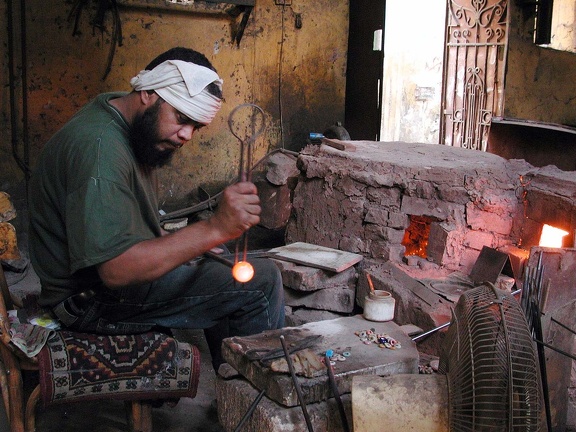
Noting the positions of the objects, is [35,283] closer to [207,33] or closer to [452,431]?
[207,33]

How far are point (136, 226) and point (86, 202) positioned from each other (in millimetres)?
223

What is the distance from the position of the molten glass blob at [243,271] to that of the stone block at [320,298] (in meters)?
1.80

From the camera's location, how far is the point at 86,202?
7.72ft

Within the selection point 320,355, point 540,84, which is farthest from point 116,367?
point 540,84

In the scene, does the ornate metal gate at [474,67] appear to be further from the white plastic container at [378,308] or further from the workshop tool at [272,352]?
the workshop tool at [272,352]

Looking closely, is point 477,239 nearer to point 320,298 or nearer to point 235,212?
point 320,298

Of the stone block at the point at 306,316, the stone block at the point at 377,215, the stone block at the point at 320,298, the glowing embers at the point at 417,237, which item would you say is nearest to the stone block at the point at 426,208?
the stone block at the point at 377,215

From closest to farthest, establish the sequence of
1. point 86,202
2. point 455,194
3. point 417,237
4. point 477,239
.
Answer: point 86,202
point 455,194
point 477,239
point 417,237

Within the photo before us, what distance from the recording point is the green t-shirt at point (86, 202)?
7.73 feet

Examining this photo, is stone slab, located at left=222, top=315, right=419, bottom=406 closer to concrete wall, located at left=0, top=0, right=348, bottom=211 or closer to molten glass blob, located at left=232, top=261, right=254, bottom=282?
molten glass blob, located at left=232, top=261, right=254, bottom=282

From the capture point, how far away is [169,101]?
2656mm

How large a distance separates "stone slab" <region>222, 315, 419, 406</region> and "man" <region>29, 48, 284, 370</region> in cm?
21

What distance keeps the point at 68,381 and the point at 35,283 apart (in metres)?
3.07

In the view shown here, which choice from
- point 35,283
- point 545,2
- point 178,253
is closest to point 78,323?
point 178,253
